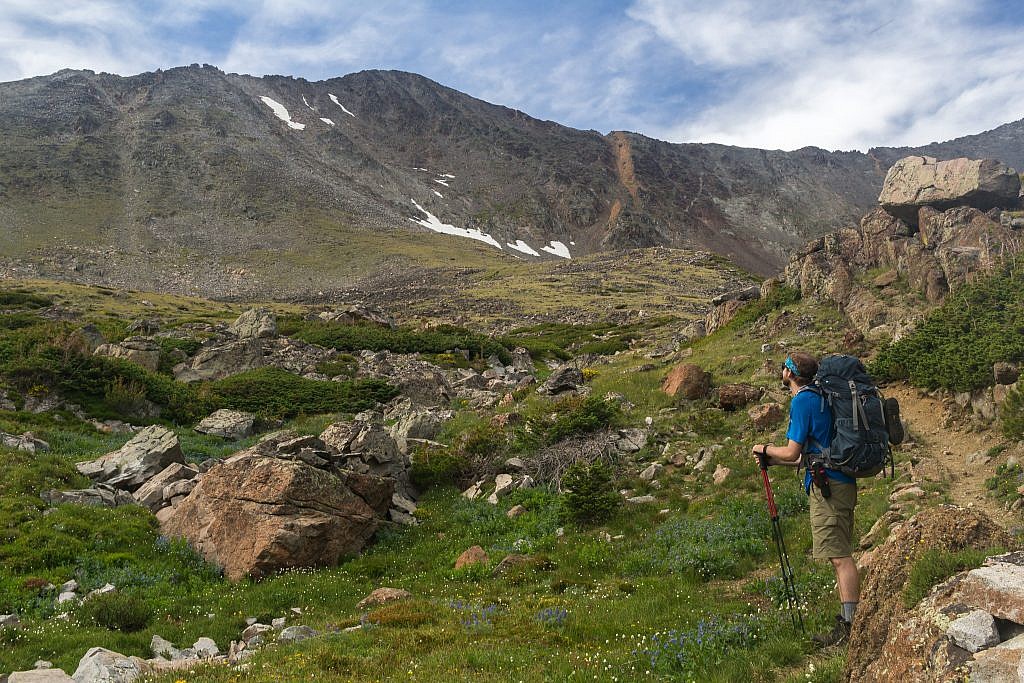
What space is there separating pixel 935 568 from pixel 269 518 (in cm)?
987

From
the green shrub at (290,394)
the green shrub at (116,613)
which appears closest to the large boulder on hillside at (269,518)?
the green shrub at (116,613)

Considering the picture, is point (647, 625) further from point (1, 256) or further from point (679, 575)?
point (1, 256)

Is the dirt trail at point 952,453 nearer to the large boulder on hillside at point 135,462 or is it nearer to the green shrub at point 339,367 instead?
the large boulder on hillside at point 135,462

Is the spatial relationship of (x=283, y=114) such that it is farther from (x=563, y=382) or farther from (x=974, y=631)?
(x=974, y=631)

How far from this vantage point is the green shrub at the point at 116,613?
26.2 feet

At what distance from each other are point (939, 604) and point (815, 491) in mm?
2111

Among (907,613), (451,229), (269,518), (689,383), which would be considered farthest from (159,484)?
(451,229)

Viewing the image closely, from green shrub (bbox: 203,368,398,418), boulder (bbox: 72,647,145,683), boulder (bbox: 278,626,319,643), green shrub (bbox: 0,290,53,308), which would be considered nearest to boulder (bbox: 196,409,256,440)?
green shrub (bbox: 203,368,398,418)

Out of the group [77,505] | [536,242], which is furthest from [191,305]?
[536,242]

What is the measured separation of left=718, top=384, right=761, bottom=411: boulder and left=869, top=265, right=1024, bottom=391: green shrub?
114 inches

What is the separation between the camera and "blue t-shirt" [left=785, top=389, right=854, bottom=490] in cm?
573

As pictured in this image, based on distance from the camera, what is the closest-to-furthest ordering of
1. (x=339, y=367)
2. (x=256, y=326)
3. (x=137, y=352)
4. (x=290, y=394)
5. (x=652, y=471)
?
(x=652, y=471), (x=290, y=394), (x=137, y=352), (x=339, y=367), (x=256, y=326)

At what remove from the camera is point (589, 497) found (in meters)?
11.5

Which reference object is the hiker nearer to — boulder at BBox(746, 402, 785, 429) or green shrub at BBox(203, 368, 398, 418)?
boulder at BBox(746, 402, 785, 429)
